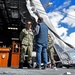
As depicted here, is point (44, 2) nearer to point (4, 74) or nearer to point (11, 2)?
point (11, 2)

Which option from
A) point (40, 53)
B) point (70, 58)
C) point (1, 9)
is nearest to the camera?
point (40, 53)

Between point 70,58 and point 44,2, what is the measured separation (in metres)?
5.73

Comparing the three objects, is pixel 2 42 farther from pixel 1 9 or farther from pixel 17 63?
pixel 17 63

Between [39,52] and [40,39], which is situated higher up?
[40,39]

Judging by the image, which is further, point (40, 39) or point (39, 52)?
point (40, 39)

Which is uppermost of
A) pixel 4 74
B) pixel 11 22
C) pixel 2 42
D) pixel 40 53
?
pixel 11 22

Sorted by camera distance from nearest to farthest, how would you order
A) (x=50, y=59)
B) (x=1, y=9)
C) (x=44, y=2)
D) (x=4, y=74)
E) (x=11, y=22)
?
(x=4, y=74) < (x=50, y=59) < (x=1, y=9) < (x=11, y=22) < (x=44, y=2)

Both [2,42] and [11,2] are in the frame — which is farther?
[2,42]

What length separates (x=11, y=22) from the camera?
15.5 metres

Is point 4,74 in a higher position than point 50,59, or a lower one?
lower

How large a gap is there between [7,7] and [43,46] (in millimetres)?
5095

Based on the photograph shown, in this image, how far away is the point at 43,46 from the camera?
9.02 meters

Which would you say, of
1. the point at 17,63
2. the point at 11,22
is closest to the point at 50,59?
the point at 17,63

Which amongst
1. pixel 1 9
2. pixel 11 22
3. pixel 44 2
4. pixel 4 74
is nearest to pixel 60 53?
pixel 11 22
